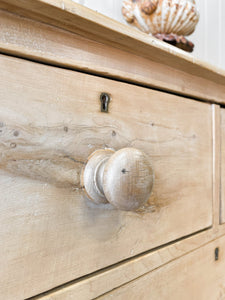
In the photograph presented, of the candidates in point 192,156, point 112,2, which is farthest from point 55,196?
point 112,2

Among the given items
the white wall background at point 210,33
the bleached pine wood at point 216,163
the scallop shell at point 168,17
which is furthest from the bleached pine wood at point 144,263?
the white wall background at point 210,33

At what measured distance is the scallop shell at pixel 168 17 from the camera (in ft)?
1.74

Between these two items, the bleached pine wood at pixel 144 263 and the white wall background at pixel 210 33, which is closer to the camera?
the bleached pine wood at pixel 144 263

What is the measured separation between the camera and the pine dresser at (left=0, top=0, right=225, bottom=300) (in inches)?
9.1

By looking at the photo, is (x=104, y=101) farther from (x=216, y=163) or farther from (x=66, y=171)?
(x=216, y=163)

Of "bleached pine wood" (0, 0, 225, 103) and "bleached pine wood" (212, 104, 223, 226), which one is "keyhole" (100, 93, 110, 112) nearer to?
"bleached pine wood" (0, 0, 225, 103)

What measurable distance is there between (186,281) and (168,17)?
495mm

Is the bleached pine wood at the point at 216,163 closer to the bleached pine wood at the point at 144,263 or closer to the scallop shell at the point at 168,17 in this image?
the bleached pine wood at the point at 144,263

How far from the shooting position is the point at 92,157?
28cm

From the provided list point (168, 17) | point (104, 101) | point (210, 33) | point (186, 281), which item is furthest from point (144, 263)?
point (210, 33)

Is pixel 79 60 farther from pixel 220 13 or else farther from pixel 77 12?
pixel 220 13

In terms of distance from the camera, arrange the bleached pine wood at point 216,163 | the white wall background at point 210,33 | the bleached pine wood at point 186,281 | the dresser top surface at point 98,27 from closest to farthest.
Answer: the dresser top surface at point 98,27
the bleached pine wood at point 186,281
the bleached pine wood at point 216,163
the white wall background at point 210,33

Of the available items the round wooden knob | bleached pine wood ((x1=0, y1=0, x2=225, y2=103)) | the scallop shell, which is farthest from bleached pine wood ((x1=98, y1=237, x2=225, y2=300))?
the scallop shell

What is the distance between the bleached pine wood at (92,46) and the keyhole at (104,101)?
0.08ft
